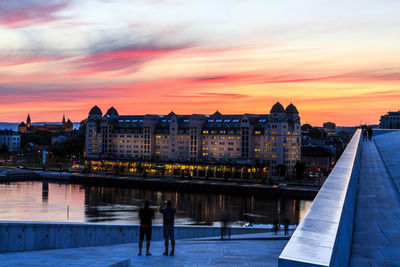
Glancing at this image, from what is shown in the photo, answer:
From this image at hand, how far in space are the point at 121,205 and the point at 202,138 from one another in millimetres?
52619

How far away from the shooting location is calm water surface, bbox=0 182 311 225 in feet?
167

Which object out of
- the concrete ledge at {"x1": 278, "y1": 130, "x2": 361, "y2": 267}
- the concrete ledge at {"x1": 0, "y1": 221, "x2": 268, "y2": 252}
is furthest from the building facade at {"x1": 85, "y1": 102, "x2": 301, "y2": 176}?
the concrete ledge at {"x1": 278, "y1": 130, "x2": 361, "y2": 267}

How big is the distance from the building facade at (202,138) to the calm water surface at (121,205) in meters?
28.1

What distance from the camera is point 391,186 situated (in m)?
10.5

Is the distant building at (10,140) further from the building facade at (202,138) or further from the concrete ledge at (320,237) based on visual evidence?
the concrete ledge at (320,237)

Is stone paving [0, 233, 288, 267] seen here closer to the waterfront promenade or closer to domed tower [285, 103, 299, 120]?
the waterfront promenade

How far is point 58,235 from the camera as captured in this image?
14.7 metres

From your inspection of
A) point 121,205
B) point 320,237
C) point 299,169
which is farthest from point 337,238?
point 299,169

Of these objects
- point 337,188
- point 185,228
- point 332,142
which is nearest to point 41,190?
point 185,228

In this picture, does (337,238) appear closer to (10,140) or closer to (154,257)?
(154,257)

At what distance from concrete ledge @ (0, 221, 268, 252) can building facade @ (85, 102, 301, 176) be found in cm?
8899

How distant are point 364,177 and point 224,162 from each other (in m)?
96.0

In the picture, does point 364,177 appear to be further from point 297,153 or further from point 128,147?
point 128,147

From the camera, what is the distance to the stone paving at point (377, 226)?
5074 millimetres
